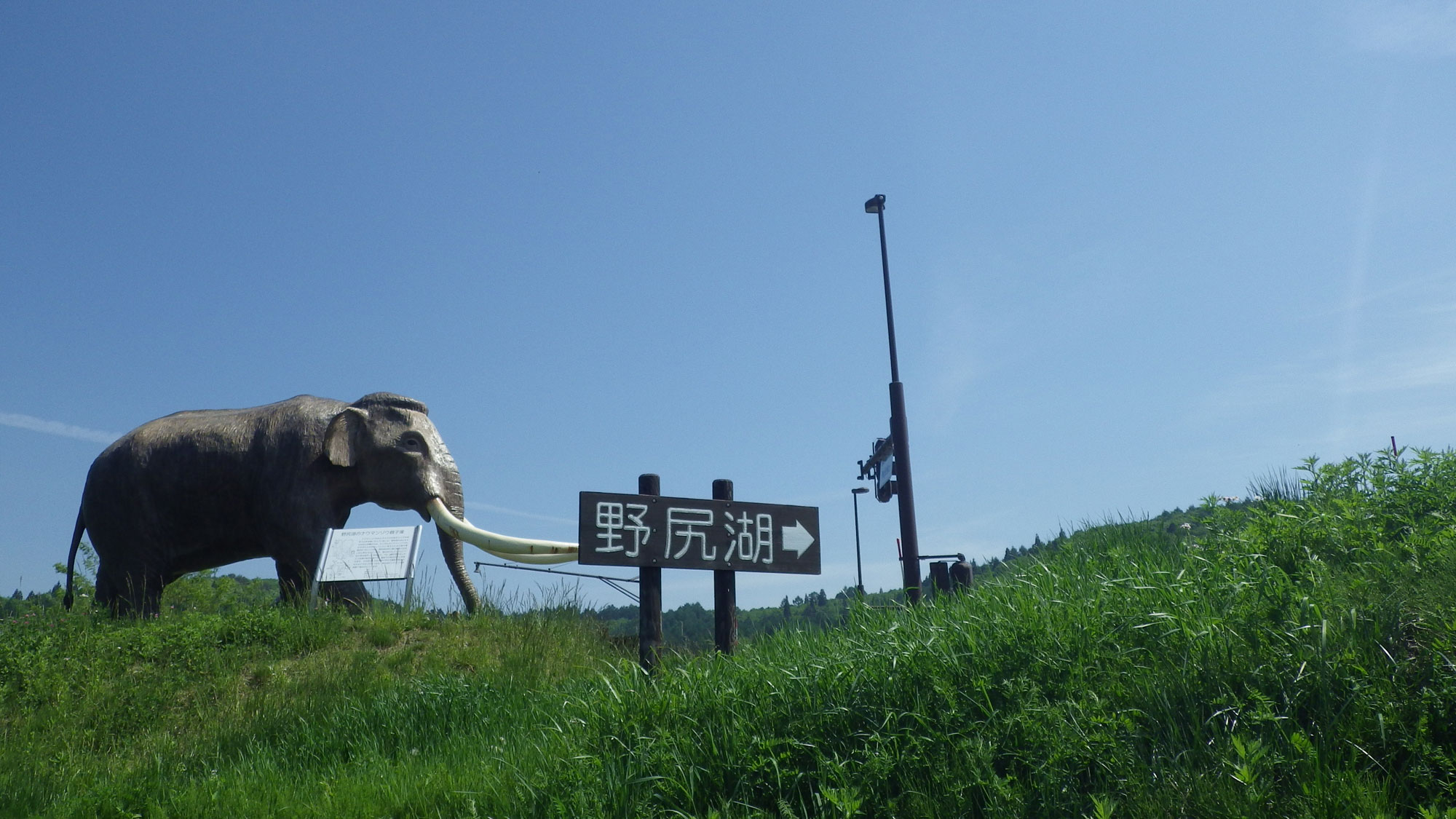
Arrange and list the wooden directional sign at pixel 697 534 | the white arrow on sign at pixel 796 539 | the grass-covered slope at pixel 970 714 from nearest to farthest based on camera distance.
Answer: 1. the grass-covered slope at pixel 970 714
2. the wooden directional sign at pixel 697 534
3. the white arrow on sign at pixel 796 539

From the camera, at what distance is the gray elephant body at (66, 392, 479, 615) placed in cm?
1065

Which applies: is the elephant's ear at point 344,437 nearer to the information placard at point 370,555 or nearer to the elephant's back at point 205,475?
the elephant's back at point 205,475

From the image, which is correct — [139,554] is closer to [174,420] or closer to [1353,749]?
[174,420]

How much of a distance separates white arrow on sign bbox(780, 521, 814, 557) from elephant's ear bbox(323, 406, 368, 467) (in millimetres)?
6224

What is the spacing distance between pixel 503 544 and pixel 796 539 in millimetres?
4747

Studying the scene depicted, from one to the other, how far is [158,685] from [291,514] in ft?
9.79

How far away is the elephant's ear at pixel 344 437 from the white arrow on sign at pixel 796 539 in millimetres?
6224

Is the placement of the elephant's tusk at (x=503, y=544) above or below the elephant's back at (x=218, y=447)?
below

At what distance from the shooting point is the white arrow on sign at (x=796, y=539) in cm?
672

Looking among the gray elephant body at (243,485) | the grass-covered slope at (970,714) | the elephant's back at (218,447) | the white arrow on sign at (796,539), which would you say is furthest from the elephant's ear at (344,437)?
the white arrow on sign at (796,539)

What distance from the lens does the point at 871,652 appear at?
16.0ft

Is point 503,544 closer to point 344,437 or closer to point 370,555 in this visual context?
point 370,555

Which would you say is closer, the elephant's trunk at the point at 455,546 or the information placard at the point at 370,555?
the information placard at the point at 370,555

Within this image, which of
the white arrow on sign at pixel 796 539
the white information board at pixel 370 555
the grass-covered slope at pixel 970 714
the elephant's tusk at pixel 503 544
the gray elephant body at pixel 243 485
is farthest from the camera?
the gray elephant body at pixel 243 485
